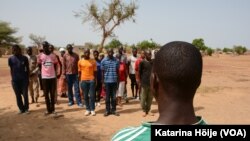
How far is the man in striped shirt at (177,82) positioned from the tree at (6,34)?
4612cm

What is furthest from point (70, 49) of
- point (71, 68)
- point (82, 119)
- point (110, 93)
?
point (82, 119)

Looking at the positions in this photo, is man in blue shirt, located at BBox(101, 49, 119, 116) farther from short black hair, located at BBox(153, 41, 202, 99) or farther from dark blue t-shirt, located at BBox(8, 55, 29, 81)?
short black hair, located at BBox(153, 41, 202, 99)

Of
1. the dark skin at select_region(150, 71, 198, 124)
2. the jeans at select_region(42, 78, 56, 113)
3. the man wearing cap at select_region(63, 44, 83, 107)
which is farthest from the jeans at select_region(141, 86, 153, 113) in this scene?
the dark skin at select_region(150, 71, 198, 124)

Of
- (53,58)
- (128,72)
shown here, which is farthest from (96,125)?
(128,72)

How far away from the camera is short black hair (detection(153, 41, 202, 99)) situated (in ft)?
4.66

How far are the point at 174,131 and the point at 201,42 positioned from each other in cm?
6732

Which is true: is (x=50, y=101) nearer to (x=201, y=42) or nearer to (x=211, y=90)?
(x=211, y=90)

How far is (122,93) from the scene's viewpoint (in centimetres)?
985

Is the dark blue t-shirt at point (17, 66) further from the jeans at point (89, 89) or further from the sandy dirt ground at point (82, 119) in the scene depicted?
the jeans at point (89, 89)

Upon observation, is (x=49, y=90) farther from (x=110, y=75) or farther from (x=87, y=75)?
(x=110, y=75)

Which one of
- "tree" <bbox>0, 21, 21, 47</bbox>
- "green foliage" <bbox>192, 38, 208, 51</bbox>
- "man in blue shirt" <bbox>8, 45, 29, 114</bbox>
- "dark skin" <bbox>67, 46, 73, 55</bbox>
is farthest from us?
"green foliage" <bbox>192, 38, 208, 51</bbox>

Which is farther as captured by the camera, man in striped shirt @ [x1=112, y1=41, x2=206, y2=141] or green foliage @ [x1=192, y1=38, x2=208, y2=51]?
green foliage @ [x1=192, y1=38, x2=208, y2=51]

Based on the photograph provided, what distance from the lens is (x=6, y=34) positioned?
45188mm

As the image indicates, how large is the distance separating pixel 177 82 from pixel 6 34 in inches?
1860
